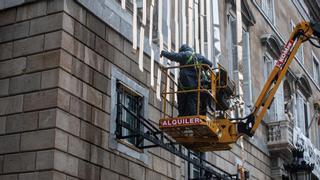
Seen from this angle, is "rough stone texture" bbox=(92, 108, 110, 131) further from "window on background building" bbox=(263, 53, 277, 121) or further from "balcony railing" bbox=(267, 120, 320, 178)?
"window on background building" bbox=(263, 53, 277, 121)

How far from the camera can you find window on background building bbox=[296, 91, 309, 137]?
116 ft

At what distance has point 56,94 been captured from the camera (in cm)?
1407

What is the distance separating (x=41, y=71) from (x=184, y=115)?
4090mm

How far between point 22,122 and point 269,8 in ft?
72.2

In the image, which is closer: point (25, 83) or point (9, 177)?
point (9, 177)

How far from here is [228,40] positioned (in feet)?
86.5

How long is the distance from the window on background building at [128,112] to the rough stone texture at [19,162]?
2.88 metres

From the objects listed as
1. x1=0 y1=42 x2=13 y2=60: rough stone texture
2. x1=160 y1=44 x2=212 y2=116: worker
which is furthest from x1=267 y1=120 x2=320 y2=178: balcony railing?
x1=0 y1=42 x2=13 y2=60: rough stone texture

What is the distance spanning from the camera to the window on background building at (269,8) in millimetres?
32591

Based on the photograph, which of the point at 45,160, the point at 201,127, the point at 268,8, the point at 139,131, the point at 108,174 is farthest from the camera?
the point at 268,8

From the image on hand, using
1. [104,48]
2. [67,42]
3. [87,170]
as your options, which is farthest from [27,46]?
[87,170]

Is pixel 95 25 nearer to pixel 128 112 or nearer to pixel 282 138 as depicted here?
pixel 128 112

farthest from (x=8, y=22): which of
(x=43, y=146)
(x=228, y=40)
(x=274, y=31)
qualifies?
(x=274, y=31)

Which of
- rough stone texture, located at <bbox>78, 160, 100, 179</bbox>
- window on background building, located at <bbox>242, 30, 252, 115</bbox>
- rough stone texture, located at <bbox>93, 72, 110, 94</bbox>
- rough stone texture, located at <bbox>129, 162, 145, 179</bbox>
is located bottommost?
rough stone texture, located at <bbox>78, 160, 100, 179</bbox>
